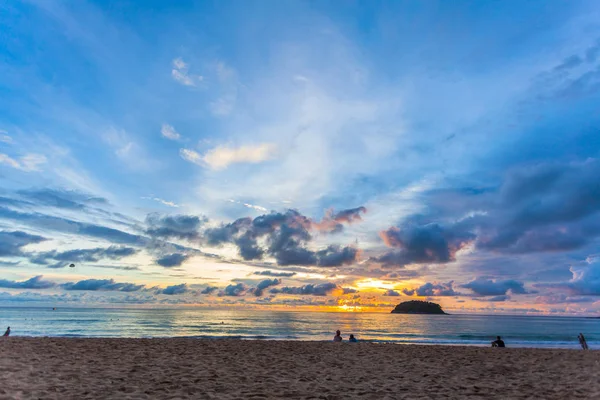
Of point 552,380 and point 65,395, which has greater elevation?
point 552,380

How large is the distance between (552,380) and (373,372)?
6.70 m

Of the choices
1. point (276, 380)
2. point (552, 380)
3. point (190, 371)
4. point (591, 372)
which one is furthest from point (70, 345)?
point (591, 372)

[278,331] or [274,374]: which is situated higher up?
[278,331]

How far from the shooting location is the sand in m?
10.6

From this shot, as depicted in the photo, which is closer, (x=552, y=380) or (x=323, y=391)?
(x=323, y=391)

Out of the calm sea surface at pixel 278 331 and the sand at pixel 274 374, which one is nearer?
the sand at pixel 274 374

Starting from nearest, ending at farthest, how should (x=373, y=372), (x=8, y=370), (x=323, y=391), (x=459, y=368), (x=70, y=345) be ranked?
(x=323, y=391) → (x=8, y=370) → (x=373, y=372) → (x=459, y=368) → (x=70, y=345)

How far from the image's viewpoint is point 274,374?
46.3 feet

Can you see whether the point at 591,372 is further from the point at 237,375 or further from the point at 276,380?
the point at 237,375

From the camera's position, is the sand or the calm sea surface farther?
the calm sea surface

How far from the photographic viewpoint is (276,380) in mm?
12852

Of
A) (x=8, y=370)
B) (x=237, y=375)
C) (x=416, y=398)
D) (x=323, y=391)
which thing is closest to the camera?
(x=416, y=398)

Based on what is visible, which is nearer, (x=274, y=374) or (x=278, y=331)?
(x=274, y=374)

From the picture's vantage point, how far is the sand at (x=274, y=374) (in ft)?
34.9
